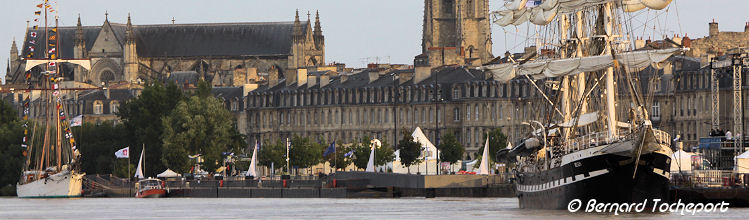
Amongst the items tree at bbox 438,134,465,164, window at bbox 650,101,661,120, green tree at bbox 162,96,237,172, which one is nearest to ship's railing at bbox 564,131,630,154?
window at bbox 650,101,661,120

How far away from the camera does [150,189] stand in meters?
133

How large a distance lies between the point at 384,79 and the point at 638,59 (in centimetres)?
8532

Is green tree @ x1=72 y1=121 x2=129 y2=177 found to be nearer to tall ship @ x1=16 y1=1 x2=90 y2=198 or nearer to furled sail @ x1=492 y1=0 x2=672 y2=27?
tall ship @ x1=16 y1=1 x2=90 y2=198

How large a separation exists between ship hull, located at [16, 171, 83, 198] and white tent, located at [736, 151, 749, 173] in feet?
193

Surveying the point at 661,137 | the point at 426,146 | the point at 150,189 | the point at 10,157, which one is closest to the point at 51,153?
the point at 10,157

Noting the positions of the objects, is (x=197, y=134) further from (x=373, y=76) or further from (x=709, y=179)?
(x=709, y=179)

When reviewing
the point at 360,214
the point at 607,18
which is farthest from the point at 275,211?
the point at 607,18

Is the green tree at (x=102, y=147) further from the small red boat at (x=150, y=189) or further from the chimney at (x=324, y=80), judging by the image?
the chimney at (x=324, y=80)

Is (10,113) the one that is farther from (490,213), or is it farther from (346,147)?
(490,213)

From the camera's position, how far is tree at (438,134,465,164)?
471ft

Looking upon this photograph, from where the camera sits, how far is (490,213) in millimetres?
80688

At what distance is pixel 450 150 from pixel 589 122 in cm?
5987

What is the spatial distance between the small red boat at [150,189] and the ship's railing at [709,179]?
49.6m

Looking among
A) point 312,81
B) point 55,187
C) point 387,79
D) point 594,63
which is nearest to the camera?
point 594,63
